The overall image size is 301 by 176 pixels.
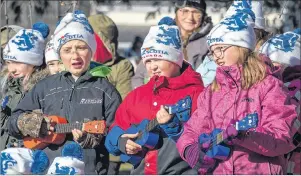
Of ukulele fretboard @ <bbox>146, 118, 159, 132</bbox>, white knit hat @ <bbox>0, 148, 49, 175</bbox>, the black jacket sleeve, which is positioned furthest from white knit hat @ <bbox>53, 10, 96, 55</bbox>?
ukulele fretboard @ <bbox>146, 118, 159, 132</bbox>

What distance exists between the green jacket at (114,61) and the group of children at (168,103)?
1180 millimetres

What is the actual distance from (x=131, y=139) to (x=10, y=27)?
11.0 ft

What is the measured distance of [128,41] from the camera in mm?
25391

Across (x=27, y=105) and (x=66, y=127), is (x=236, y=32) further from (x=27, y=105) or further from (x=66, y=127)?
(x=27, y=105)

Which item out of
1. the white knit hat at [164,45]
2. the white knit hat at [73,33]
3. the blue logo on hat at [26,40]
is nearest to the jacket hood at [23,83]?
the blue logo on hat at [26,40]

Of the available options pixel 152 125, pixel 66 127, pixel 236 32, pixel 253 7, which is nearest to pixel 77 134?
pixel 66 127

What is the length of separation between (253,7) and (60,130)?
2.16 meters

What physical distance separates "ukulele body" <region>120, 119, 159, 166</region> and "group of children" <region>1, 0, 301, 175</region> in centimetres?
2

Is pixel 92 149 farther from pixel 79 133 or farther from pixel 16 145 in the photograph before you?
pixel 16 145

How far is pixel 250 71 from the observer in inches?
307

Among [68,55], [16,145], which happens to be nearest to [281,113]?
[68,55]

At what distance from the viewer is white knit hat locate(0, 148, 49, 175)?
26.9 feet

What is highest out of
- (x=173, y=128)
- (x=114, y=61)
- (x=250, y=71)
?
(x=250, y=71)

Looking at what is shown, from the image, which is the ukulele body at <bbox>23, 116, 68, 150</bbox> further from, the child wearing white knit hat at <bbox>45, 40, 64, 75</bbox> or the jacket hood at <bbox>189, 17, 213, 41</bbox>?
the jacket hood at <bbox>189, 17, 213, 41</bbox>
